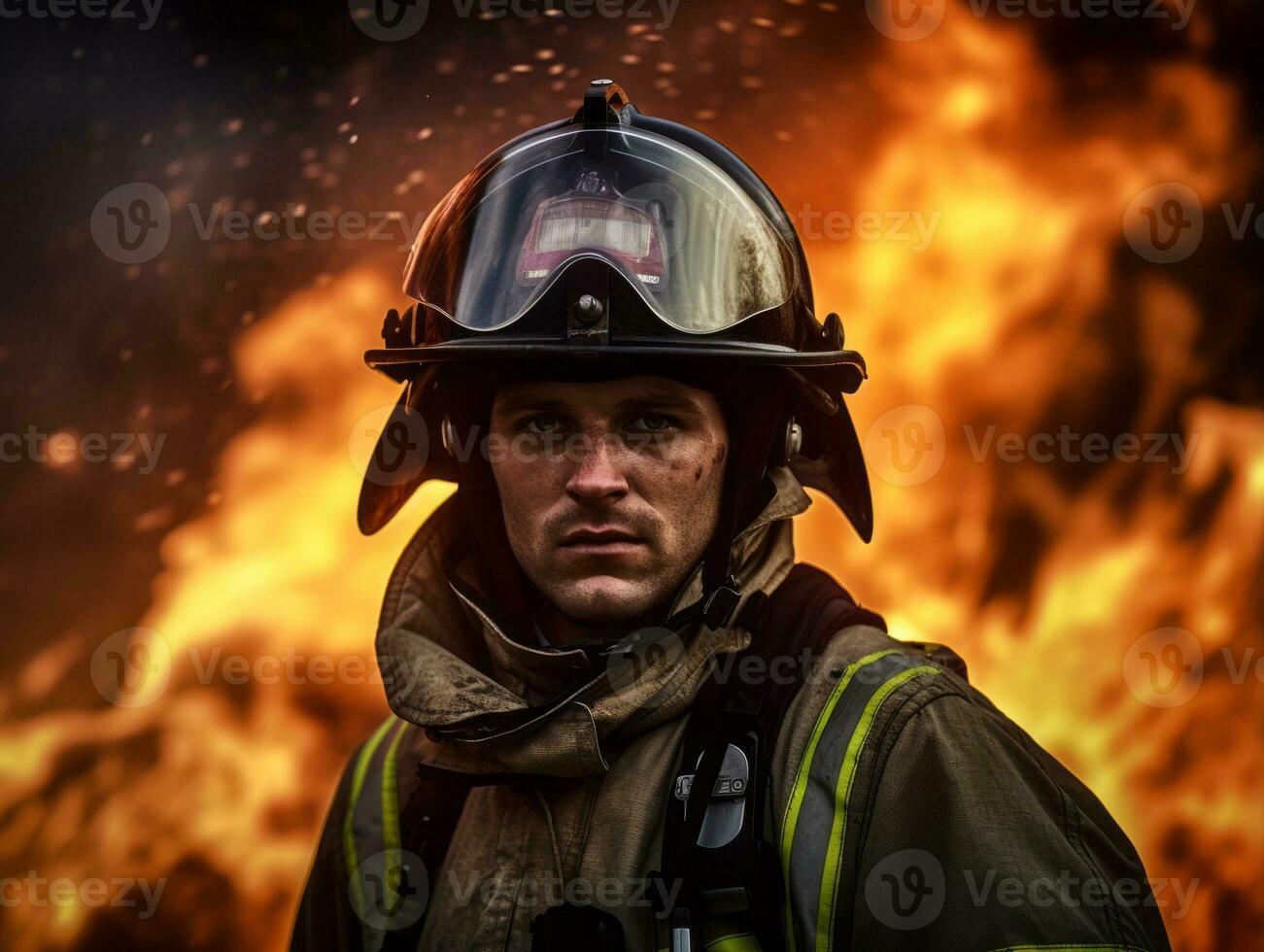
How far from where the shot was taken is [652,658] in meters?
2.41

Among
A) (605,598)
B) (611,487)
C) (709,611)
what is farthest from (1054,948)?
(611,487)

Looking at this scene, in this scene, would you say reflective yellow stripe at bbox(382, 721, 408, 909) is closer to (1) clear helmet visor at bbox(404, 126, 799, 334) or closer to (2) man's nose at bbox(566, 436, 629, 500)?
(2) man's nose at bbox(566, 436, 629, 500)

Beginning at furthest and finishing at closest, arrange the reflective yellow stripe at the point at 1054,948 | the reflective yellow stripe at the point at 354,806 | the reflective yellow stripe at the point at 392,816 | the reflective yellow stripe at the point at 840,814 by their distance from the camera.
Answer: the reflective yellow stripe at the point at 354,806 → the reflective yellow stripe at the point at 392,816 → the reflective yellow stripe at the point at 840,814 → the reflective yellow stripe at the point at 1054,948

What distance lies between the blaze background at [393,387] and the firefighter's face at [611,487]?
2586 mm

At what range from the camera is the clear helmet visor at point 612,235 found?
253 centimetres

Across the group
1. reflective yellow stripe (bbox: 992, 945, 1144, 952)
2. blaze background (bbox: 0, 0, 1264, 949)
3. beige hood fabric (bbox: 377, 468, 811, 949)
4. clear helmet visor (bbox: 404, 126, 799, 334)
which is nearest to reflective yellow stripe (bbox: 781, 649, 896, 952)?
beige hood fabric (bbox: 377, 468, 811, 949)

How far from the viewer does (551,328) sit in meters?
2.47

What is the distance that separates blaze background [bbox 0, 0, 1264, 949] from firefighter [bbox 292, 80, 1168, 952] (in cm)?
232

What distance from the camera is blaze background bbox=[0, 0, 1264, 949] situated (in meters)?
4.79

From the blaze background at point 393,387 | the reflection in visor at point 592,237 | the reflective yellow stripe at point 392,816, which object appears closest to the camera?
the reflection in visor at point 592,237

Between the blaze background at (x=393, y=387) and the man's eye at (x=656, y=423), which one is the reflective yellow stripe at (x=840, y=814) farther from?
the blaze background at (x=393, y=387)

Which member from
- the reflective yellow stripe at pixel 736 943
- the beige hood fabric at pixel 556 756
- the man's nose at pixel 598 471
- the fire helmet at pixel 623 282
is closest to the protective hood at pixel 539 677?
the beige hood fabric at pixel 556 756

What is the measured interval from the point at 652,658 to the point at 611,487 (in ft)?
1.21

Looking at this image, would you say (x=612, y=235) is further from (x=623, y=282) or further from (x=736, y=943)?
(x=736, y=943)
